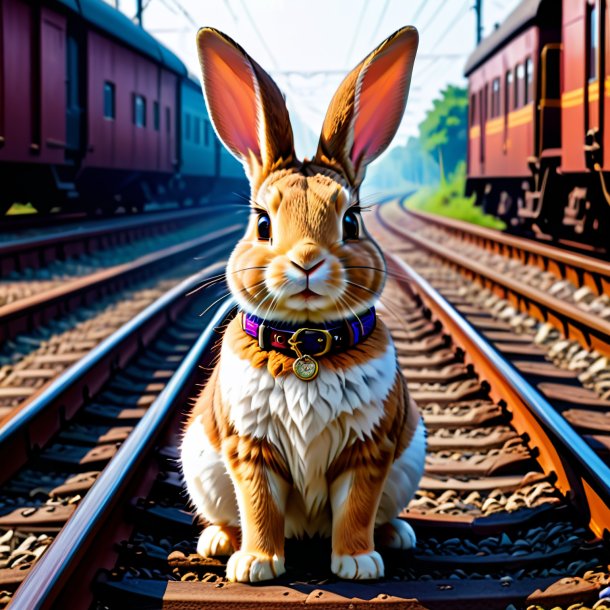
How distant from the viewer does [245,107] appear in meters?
2.44

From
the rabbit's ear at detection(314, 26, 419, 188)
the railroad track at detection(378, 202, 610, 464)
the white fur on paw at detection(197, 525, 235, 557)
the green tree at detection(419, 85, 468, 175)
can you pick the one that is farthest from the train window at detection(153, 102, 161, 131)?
the green tree at detection(419, 85, 468, 175)

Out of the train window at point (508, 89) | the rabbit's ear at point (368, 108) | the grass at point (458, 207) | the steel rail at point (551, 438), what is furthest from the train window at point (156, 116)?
the rabbit's ear at point (368, 108)

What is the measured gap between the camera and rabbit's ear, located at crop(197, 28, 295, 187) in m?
2.35

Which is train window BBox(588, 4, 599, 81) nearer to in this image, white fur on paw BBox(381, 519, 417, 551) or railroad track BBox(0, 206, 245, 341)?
railroad track BBox(0, 206, 245, 341)

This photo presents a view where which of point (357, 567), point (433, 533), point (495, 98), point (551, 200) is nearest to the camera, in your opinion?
point (357, 567)

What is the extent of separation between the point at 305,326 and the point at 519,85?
13.3 metres

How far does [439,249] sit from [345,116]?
1008 centimetres

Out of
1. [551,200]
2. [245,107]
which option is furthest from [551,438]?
[551,200]

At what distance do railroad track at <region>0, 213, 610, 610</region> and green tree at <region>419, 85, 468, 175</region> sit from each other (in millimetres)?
50911

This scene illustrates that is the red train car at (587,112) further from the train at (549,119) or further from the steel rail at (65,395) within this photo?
the steel rail at (65,395)

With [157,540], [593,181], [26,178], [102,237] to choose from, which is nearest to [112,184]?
[26,178]

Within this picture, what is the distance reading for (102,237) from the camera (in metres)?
12.6

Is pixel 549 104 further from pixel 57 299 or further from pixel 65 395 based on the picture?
pixel 65 395

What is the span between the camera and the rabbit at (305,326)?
234 centimetres
